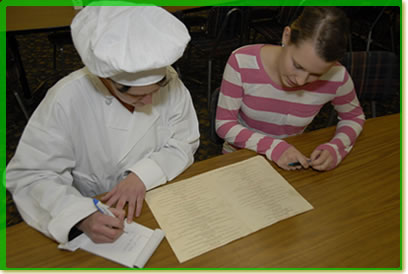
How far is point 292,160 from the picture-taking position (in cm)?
112

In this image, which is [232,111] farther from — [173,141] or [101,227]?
[101,227]

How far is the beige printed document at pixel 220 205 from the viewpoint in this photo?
859 millimetres

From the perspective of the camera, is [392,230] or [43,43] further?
[43,43]

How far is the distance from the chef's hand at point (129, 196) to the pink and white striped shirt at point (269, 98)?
472 mm

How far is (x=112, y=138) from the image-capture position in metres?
1.03

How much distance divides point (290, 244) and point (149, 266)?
37 centimetres

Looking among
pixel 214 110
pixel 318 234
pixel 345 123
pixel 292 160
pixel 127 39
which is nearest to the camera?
pixel 127 39

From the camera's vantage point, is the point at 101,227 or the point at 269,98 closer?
the point at 101,227

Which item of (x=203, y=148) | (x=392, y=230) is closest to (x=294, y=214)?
(x=392, y=230)

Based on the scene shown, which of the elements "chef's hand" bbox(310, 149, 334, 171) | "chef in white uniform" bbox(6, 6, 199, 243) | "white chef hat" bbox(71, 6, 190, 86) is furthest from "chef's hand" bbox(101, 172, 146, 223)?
"chef's hand" bbox(310, 149, 334, 171)

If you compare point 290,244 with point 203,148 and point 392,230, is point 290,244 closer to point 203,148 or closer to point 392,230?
point 392,230

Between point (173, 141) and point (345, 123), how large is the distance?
710mm

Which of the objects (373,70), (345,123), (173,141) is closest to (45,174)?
(173,141)

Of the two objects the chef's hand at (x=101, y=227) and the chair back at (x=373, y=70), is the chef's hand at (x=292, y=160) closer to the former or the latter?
the chef's hand at (x=101, y=227)
